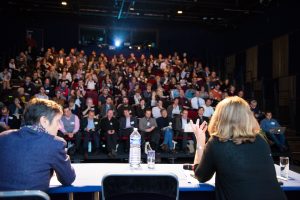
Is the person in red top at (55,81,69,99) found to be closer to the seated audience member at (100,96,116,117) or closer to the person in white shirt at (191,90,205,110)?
the seated audience member at (100,96,116,117)

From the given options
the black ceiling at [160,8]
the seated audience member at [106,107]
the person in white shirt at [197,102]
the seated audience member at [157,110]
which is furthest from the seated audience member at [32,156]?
the black ceiling at [160,8]

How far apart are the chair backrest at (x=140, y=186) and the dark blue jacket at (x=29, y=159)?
15.7 inches

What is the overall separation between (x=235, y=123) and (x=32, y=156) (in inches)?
50.6

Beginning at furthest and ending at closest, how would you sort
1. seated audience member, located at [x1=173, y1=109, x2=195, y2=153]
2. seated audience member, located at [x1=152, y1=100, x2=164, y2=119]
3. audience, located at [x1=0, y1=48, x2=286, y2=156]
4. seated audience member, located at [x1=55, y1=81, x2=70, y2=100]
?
seated audience member, located at [x1=55, y1=81, x2=70, y2=100] < seated audience member, located at [x1=152, y1=100, x2=164, y2=119] < audience, located at [x1=0, y1=48, x2=286, y2=156] < seated audience member, located at [x1=173, y1=109, x2=195, y2=153]

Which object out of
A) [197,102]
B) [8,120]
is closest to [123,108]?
[197,102]

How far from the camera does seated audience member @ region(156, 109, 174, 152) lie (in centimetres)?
800

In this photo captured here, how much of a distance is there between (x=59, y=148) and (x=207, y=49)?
15.9 m

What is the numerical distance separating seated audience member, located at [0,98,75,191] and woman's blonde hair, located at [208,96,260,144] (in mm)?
1014

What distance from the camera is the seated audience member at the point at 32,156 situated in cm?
194

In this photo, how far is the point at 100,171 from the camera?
2639 mm

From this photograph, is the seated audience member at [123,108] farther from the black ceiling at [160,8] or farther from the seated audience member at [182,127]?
the black ceiling at [160,8]

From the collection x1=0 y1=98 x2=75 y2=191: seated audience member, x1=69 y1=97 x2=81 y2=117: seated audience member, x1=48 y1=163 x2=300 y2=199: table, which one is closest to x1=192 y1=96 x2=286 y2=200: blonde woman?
x1=48 y1=163 x2=300 y2=199: table

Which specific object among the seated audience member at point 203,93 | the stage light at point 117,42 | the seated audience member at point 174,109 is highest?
the stage light at point 117,42

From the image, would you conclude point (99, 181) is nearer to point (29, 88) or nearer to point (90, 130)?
point (90, 130)
